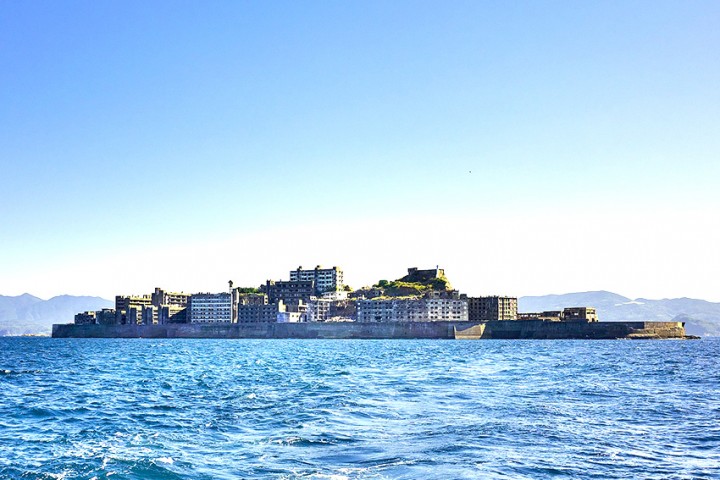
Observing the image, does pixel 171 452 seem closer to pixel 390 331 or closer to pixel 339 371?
pixel 339 371

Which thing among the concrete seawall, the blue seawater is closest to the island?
the concrete seawall

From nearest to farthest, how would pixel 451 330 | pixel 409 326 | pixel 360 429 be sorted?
1. pixel 360 429
2. pixel 451 330
3. pixel 409 326

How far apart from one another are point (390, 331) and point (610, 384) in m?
122

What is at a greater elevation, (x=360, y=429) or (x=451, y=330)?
(x=360, y=429)

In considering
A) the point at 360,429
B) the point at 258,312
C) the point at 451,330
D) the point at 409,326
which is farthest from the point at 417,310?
the point at 360,429

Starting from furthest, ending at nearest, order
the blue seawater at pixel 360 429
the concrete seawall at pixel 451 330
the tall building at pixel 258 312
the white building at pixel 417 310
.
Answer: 1. the tall building at pixel 258 312
2. the white building at pixel 417 310
3. the concrete seawall at pixel 451 330
4. the blue seawater at pixel 360 429

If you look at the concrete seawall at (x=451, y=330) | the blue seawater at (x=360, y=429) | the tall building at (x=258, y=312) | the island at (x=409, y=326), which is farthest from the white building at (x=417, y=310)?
the blue seawater at (x=360, y=429)

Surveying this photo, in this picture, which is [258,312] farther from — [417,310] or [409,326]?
[409,326]

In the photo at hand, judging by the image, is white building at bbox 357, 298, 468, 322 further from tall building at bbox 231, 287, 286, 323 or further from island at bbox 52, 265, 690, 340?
tall building at bbox 231, 287, 286, 323

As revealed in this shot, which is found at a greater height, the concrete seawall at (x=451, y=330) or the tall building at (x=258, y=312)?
the tall building at (x=258, y=312)

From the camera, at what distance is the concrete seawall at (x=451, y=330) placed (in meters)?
158

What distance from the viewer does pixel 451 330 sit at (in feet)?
522

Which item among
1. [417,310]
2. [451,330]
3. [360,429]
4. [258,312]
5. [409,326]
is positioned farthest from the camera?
[258,312]

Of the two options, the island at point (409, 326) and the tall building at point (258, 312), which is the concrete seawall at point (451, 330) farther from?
the tall building at point (258, 312)
